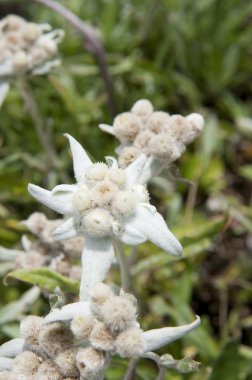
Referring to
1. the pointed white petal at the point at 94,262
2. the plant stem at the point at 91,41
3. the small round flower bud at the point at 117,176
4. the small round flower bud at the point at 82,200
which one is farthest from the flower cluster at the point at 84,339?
the plant stem at the point at 91,41

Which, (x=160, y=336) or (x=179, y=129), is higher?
(x=179, y=129)

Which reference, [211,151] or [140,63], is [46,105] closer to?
[140,63]

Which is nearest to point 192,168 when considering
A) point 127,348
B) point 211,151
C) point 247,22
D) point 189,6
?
point 211,151

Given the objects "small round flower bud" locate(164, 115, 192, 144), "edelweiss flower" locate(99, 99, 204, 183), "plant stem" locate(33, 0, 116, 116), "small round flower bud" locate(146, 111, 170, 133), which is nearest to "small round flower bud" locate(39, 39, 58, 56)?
"plant stem" locate(33, 0, 116, 116)

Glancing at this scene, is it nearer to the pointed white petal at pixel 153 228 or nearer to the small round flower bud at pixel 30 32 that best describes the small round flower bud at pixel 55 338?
the pointed white petal at pixel 153 228

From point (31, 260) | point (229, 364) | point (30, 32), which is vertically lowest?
point (229, 364)

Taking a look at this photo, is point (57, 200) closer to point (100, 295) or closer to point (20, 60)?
point (100, 295)

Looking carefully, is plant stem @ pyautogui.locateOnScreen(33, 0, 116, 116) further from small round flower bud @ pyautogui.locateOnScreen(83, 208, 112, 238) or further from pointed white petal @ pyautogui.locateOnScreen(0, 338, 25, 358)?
pointed white petal @ pyautogui.locateOnScreen(0, 338, 25, 358)

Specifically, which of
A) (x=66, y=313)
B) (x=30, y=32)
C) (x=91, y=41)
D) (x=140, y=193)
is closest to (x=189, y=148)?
(x=91, y=41)
